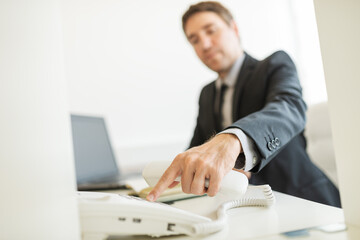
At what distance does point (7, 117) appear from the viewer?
0.93 feet

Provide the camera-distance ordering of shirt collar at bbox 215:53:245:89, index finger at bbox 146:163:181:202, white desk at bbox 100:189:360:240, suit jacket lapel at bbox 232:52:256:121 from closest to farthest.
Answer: white desk at bbox 100:189:360:240 → index finger at bbox 146:163:181:202 → suit jacket lapel at bbox 232:52:256:121 → shirt collar at bbox 215:53:245:89

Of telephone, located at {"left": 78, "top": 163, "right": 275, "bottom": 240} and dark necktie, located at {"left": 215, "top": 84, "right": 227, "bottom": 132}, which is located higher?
dark necktie, located at {"left": 215, "top": 84, "right": 227, "bottom": 132}

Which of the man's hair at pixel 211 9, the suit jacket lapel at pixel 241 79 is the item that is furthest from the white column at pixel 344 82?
the man's hair at pixel 211 9

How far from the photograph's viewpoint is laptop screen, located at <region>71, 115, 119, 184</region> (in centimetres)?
139

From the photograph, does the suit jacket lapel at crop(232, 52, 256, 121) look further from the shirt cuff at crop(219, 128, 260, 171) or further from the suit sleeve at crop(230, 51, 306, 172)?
the shirt cuff at crop(219, 128, 260, 171)

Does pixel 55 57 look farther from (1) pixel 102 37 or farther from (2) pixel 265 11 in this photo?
(2) pixel 265 11

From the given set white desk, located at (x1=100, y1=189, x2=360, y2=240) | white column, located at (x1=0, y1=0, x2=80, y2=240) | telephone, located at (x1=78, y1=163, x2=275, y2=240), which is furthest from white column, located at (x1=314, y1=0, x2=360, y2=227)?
white column, located at (x1=0, y1=0, x2=80, y2=240)

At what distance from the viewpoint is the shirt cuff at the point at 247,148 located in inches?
22.7

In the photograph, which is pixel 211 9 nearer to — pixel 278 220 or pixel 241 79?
pixel 241 79

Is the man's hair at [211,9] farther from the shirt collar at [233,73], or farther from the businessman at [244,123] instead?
the shirt collar at [233,73]

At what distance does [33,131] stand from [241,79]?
1034 mm

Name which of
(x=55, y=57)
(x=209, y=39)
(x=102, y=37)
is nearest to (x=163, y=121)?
(x=102, y=37)

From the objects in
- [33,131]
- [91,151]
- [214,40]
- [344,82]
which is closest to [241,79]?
[214,40]

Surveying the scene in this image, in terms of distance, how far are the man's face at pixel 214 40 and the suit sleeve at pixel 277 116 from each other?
0.78ft
